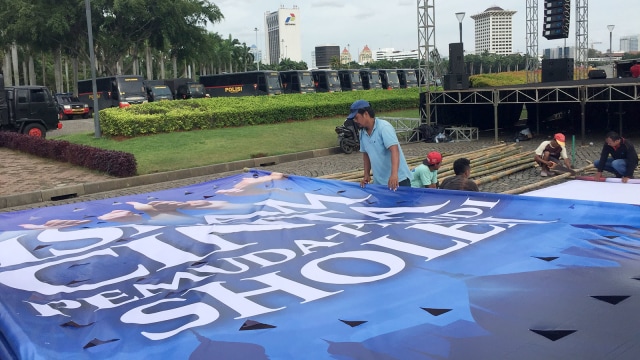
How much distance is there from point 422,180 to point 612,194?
11.4ft

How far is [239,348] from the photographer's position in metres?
3.04

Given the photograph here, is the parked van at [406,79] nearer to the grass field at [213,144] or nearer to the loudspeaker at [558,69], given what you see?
the loudspeaker at [558,69]

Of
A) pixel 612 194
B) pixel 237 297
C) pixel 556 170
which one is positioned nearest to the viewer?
pixel 237 297

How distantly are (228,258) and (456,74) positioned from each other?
19834 millimetres

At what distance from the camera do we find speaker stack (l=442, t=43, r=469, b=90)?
22781 millimetres

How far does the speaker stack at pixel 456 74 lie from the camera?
74.7ft

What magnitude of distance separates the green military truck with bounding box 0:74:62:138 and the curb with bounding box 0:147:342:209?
9.49 meters

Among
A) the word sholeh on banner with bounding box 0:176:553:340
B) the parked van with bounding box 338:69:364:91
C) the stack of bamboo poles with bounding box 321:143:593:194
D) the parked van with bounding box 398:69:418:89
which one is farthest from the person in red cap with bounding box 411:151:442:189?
the parked van with bounding box 398:69:418:89

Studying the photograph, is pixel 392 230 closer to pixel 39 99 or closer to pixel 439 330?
pixel 439 330

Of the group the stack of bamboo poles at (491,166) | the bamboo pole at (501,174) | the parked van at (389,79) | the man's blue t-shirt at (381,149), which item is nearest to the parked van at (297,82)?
the parked van at (389,79)

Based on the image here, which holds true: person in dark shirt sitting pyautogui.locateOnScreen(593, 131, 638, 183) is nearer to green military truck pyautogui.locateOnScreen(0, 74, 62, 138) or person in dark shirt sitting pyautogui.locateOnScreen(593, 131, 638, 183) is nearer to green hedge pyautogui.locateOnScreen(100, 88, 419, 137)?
green hedge pyautogui.locateOnScreen(100, 88, 419, 137)

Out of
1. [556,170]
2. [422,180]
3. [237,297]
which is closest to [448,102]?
[556,170]

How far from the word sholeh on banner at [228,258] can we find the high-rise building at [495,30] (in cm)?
12895

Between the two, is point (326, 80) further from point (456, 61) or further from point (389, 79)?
point (456, 61)
